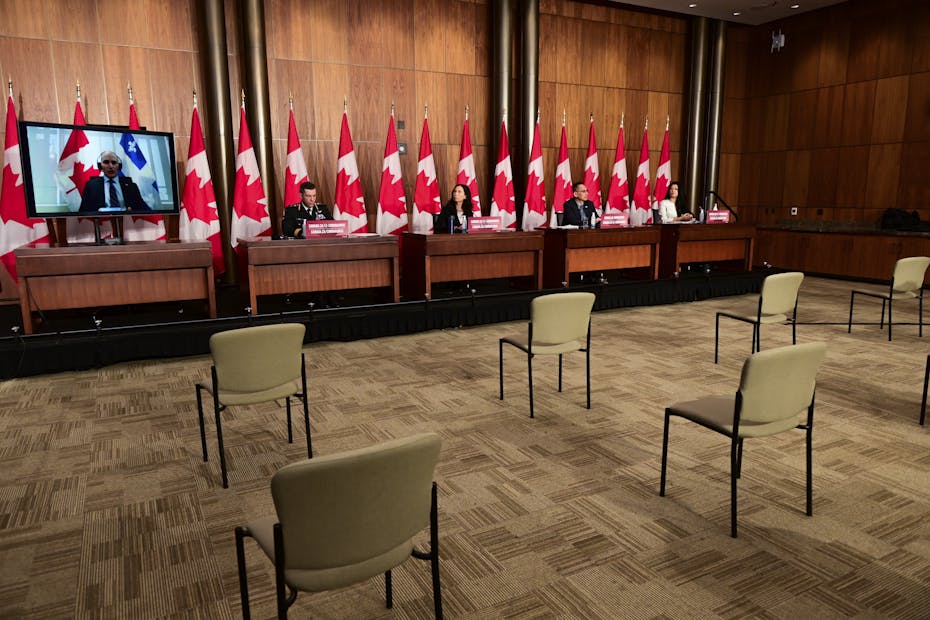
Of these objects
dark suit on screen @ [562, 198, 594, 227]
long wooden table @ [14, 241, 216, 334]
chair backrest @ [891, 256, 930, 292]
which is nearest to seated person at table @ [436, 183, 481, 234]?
dark suit on screen @ [562, 198, 594, 227]

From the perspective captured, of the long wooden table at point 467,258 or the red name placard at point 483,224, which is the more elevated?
the red name placard at point 483,224

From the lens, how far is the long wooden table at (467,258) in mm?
6660

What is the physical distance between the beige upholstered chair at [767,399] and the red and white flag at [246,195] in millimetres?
5762

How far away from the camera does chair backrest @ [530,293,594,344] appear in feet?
12.2

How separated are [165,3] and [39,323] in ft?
12.8

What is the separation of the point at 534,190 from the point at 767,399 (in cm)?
670

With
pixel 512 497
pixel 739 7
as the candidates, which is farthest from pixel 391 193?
pixel 739 7

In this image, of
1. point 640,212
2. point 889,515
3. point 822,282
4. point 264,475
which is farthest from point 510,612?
point 822,282

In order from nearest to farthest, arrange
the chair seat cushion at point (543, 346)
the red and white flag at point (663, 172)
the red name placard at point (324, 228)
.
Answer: the chair seat cushion at point (543, 346), the red name placard at point (324, 228), the red and white flag at point (663, 172)

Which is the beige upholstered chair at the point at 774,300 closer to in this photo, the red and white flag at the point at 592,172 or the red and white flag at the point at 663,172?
the red and white flag at the point at 592,172

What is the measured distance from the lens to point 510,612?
2.04m

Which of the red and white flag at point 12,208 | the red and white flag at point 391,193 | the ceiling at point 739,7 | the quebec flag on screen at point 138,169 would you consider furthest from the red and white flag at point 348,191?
the ceiling at point 739,7

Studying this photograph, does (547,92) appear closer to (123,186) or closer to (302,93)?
(302,93)

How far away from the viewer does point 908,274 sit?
5688mm
